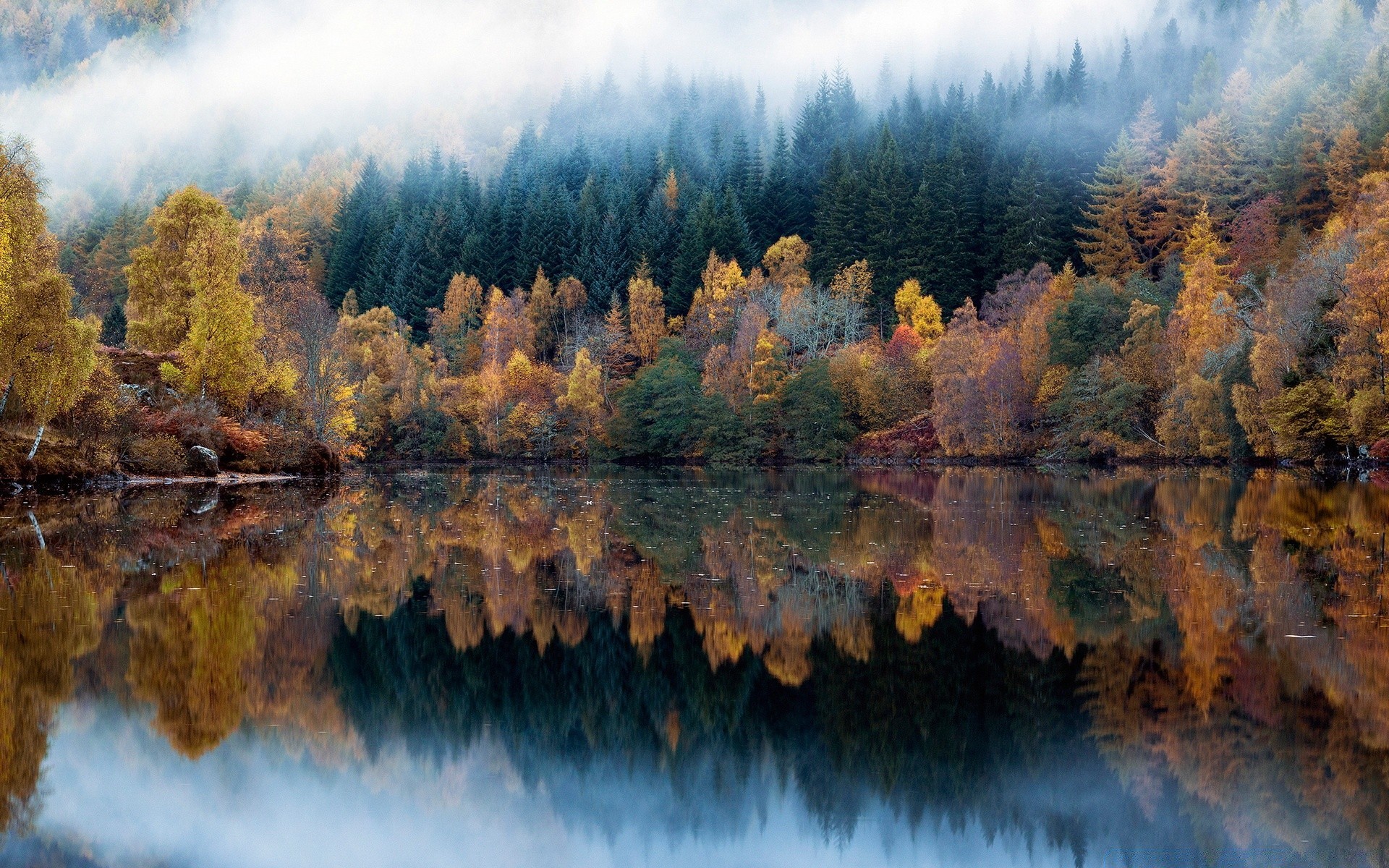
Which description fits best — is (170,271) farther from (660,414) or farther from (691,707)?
(691,707)

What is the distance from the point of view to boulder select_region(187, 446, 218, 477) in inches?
1639

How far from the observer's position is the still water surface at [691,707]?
7.14 meters

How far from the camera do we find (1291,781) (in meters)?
7.63

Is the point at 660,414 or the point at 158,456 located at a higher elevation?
the point at 660,414

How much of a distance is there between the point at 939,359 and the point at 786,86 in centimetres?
13230

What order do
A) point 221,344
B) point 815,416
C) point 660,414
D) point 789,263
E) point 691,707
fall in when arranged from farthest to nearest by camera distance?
point 789,263, point 660,414, point 815,416, point 221,344, point 691,707

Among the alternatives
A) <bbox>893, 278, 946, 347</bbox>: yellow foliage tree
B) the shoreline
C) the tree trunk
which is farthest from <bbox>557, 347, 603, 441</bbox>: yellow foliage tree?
the tree trunk

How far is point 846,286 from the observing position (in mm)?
88312

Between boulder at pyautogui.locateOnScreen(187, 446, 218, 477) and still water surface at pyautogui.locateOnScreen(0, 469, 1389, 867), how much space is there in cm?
2296

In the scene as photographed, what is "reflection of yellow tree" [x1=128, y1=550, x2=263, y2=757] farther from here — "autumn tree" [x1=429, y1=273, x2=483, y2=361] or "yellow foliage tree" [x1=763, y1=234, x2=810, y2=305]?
"autumn tree" [x1=429, y1=273, x2=483, y2=361]

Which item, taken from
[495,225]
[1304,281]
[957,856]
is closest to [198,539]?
[957,856]

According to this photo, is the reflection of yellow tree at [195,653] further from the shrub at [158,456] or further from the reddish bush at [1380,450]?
the reddish bush at [1380,450]

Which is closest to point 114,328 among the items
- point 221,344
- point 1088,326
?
point 221,344

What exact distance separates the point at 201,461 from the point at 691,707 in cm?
3730
